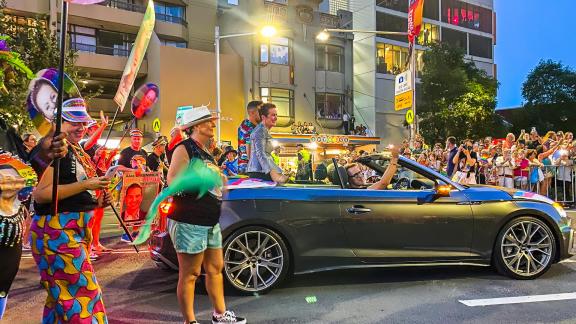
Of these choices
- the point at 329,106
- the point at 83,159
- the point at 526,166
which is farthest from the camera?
the point at 329,106

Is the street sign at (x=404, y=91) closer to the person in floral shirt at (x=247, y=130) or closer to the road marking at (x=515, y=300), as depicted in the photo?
the person in floral shirt at (x=247, y=130)

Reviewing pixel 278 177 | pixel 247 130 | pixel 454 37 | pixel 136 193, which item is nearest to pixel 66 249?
pixel 278 177

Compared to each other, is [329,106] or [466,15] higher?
[466,15]

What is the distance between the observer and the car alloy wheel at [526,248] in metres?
5.26

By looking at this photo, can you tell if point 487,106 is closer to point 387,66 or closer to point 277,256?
point 387,66

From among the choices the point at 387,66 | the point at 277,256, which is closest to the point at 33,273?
the point at 277,256

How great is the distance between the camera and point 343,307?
4496 mm

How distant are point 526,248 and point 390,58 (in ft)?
106

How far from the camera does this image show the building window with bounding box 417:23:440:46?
37750 mm

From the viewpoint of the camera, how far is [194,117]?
3.69m

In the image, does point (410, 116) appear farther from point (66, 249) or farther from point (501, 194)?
point (66, 249)

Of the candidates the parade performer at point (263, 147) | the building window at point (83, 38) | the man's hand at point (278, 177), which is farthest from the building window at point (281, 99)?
the man's hand at point (278, 177)

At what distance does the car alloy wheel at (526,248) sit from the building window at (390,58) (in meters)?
30.5

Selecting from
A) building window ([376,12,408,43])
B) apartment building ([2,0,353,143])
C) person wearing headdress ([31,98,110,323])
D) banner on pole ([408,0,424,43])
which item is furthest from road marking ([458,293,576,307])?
building window ([376,12,408,43])
